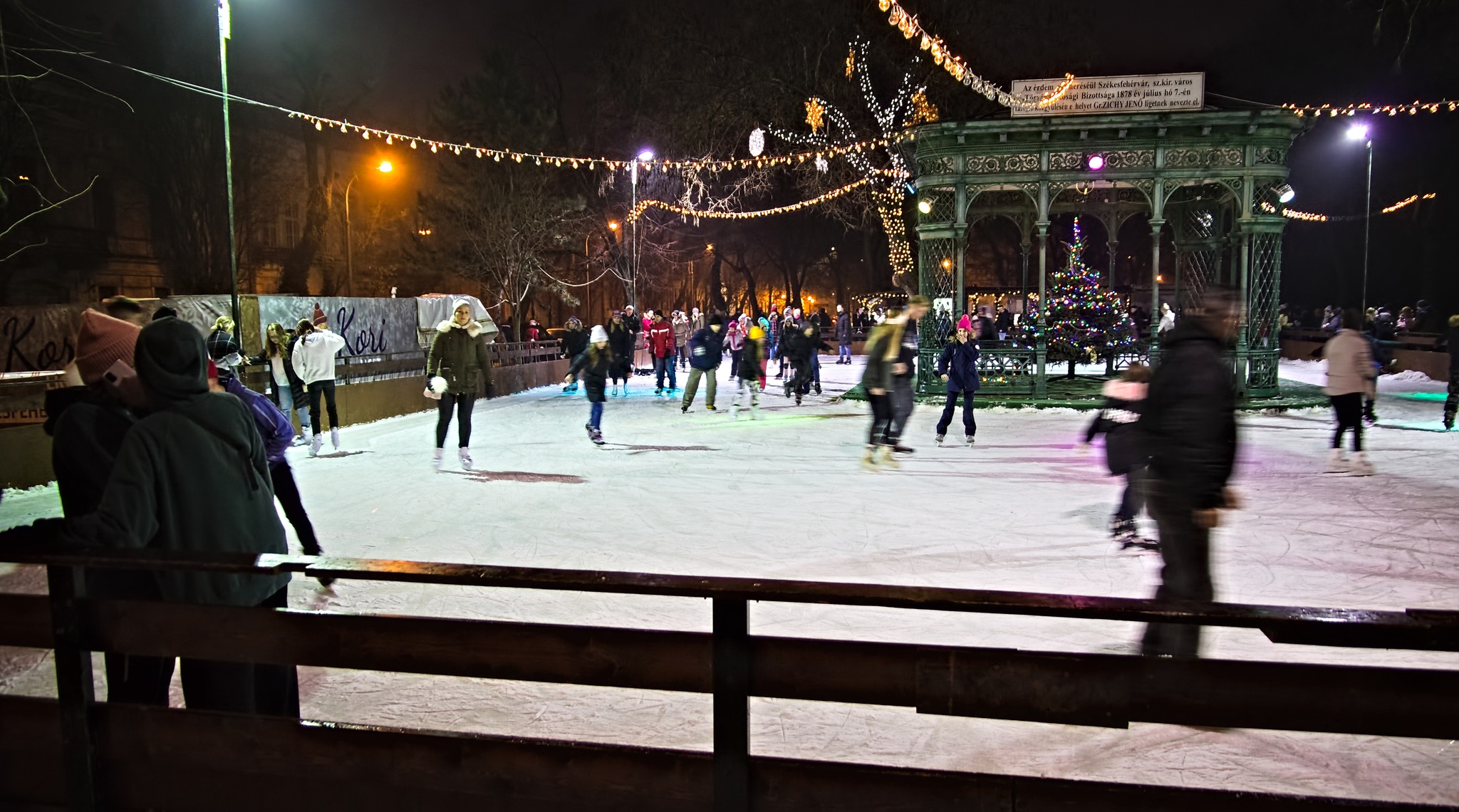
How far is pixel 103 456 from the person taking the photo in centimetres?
314

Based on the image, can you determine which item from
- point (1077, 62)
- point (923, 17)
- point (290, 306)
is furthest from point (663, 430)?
point (1077, 62)

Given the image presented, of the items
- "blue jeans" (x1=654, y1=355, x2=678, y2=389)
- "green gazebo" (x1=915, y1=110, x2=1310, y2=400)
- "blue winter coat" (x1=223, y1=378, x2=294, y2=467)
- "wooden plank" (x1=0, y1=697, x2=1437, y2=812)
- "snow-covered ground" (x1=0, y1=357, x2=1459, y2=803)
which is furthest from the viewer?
"blue jeans" (x1=654, y1=355, x2=678, y2=389)

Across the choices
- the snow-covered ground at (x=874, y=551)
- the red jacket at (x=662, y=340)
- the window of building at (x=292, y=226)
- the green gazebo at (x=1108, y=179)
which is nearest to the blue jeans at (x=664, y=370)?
the red jacket at (x=662, y=340)

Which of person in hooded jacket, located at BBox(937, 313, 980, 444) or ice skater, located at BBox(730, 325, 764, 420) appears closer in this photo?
person in hooded jacket, located at BBox(937, 313, 980, 444)

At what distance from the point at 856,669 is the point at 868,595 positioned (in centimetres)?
20

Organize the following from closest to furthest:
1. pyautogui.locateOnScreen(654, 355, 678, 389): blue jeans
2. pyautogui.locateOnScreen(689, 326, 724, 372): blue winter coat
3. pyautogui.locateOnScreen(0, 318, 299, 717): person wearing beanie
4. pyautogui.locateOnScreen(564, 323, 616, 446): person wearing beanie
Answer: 1. pyautogui.locateOnScreen(0, 318, 299, 717): person wearing beanie
2. pyautogui.locateOnScreen(564, 323, 616, 446): person wearing beanie
3. pyautogui.locateOnScreen(689, 326, 724, 372): blue winter coat
4. pyautogui.locateOnScreen(654, 355, 678, 389): blue jeans

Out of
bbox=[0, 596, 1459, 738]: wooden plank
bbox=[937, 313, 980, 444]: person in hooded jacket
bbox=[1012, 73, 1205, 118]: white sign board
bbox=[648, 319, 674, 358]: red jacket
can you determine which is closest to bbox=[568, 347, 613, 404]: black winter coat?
bbox=[937, 313, 980, 444]: person in hooded jacket

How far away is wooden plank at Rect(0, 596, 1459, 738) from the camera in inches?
86.0

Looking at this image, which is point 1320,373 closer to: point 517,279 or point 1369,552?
point 1369,552

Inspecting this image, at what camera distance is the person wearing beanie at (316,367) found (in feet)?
37.9

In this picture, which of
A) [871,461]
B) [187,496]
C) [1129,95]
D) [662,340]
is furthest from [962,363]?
[662,340]

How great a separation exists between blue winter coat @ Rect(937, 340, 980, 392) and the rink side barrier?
344 inches

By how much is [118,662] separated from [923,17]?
25.3 metres

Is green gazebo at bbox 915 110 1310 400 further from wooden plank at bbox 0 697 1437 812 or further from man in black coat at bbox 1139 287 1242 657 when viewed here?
wooden plank at bbox 0 697 1437 812
